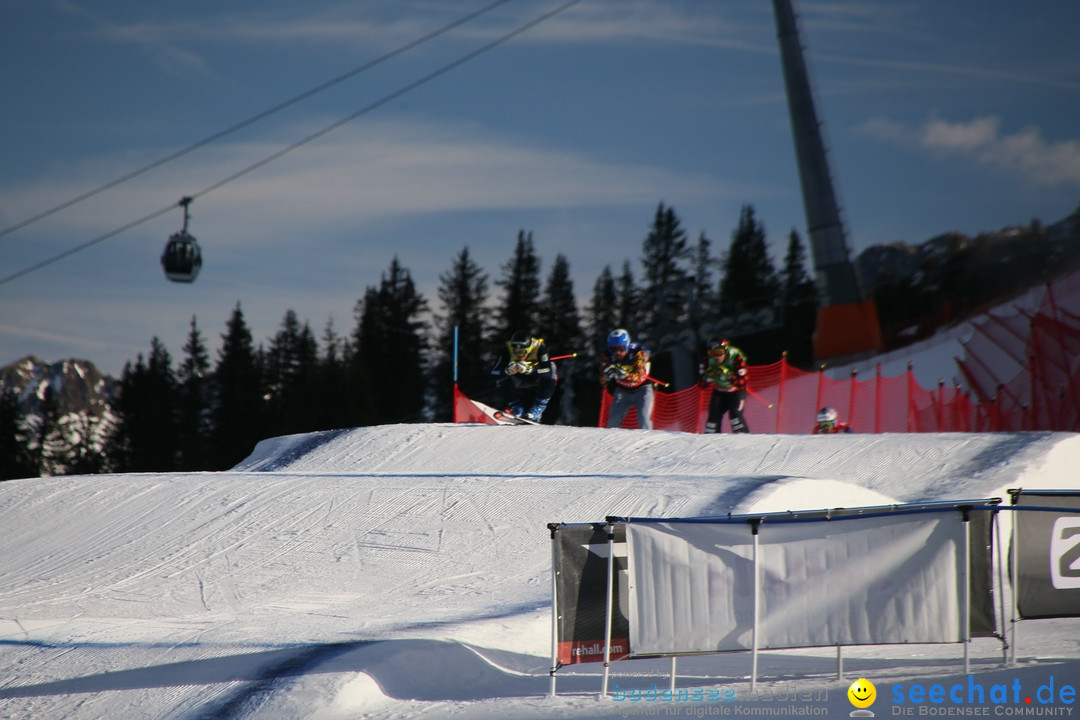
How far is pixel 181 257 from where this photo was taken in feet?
50.0

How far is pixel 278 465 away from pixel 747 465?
6.70 m

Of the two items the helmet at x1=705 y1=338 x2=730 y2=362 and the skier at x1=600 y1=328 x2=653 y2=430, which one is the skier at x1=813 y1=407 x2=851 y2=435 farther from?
the skier at x1=600 y1=328 x2=653 y2=430

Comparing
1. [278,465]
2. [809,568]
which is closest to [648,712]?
[809,568]

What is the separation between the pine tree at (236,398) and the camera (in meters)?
66.1

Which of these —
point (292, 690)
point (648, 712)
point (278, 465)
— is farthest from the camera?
point (278, 465)

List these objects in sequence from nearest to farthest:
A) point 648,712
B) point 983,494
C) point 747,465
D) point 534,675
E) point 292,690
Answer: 1. point 648,712
2. point 292,690
3. point 534,675
4. point 983,494
5. point 747,465

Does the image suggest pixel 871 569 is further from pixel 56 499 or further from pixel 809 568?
pixel 56 499

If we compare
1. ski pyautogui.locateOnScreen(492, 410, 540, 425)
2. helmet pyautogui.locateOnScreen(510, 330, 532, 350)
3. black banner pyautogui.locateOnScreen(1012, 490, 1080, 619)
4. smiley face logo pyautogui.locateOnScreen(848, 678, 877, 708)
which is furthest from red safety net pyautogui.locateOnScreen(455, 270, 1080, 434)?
smiley face logo pyautogui.locateOnScreen(848, 678, 877, 708)

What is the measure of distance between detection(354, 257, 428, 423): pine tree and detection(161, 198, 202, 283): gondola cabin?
51.8m

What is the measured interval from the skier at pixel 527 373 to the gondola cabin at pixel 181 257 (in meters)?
4.80

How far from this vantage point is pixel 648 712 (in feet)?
18.4

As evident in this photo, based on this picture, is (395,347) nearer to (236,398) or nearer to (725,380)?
(236,398)

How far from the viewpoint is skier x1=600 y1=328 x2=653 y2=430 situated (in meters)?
14.9

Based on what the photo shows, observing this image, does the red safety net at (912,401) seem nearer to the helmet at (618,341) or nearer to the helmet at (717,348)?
the helmet at (717,348)
